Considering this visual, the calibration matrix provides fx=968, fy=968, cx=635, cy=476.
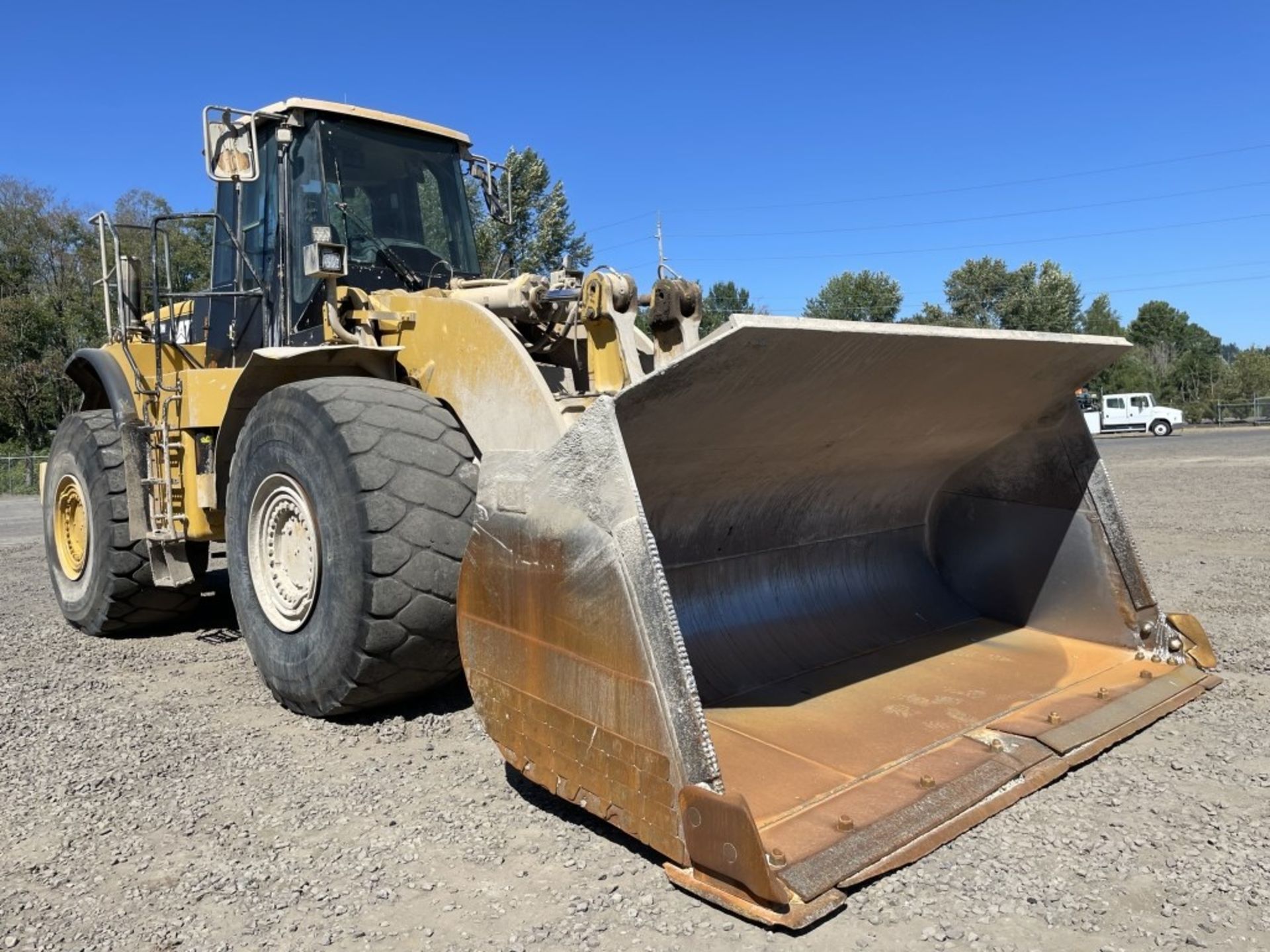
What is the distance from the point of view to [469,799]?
3283 millimetres

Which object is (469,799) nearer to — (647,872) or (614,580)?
(647,872)

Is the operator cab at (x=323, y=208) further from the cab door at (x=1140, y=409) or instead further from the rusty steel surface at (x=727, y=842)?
the cab door at (x=1140, y=409)

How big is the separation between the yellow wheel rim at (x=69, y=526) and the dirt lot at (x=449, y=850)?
2171mm

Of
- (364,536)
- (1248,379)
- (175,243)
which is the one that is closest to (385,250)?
(364,536)

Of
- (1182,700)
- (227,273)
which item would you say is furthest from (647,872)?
(227,273)

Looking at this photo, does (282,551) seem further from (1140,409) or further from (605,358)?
(1140,409)

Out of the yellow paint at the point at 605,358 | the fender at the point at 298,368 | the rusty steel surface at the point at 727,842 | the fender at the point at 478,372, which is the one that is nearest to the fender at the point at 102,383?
the fender at the point at 298,368

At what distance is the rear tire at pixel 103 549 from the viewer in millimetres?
6000

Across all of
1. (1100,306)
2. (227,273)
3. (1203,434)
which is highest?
(1100,306)

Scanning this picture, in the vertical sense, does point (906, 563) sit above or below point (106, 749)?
above

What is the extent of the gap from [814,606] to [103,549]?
4404 mm

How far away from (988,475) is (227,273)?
4.56 m

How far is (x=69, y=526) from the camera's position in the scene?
22.3ft

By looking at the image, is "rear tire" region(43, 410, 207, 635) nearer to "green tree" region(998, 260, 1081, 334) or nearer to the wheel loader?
the wheel loader
